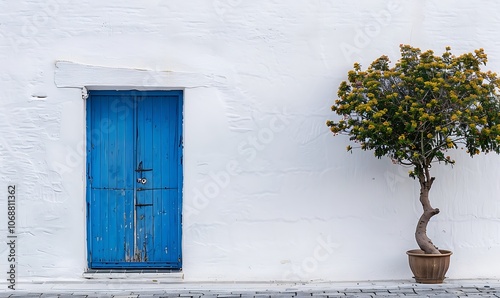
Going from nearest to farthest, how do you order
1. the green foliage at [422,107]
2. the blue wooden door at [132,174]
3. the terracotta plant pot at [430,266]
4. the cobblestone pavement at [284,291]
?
the green foliage at [422,107]
the cobblestone pavement at [284,291]
the terracotta plant pot at [430,266]
the blue wooden door at [132,174]

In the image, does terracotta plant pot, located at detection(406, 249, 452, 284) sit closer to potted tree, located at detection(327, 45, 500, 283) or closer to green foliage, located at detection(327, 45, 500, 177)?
potted tree, located at detection(327, 45, 500, 283)

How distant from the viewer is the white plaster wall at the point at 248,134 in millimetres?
10023

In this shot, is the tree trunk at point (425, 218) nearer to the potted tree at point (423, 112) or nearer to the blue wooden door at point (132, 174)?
the potted tree at point (423, 112)

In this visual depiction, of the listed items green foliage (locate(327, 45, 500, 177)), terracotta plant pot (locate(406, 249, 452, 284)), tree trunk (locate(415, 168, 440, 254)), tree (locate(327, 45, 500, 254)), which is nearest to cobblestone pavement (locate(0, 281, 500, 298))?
terracotta plant pot (locate(406, 249, 452, 284))

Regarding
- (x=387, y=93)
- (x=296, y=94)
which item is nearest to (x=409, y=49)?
(x=387, y=93)

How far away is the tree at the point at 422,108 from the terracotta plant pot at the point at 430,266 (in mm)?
111

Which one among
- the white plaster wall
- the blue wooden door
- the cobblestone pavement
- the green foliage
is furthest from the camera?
the blue wooden door

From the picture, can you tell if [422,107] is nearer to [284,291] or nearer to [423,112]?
[423,112]

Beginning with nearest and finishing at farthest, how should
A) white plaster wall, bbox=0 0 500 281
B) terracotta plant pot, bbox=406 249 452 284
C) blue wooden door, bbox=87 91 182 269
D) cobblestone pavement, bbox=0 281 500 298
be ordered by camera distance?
cobblestone pavement, bbox=0 281 500 298 < terracotta plant pot, bbox=406 249 452 284 < white plaster wall, bbox=0 0 500 281 < blue wooden door, bbox=87 91 182 269

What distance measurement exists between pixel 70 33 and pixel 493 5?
474 centimetres

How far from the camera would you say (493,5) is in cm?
1023

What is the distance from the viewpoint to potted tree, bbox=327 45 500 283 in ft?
30.0

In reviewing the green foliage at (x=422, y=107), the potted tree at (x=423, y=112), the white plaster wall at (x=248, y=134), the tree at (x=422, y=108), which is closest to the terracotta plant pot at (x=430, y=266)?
the potted tree at (x=423, y=112)

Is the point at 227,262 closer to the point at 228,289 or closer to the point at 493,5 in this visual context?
the point at 228,289
